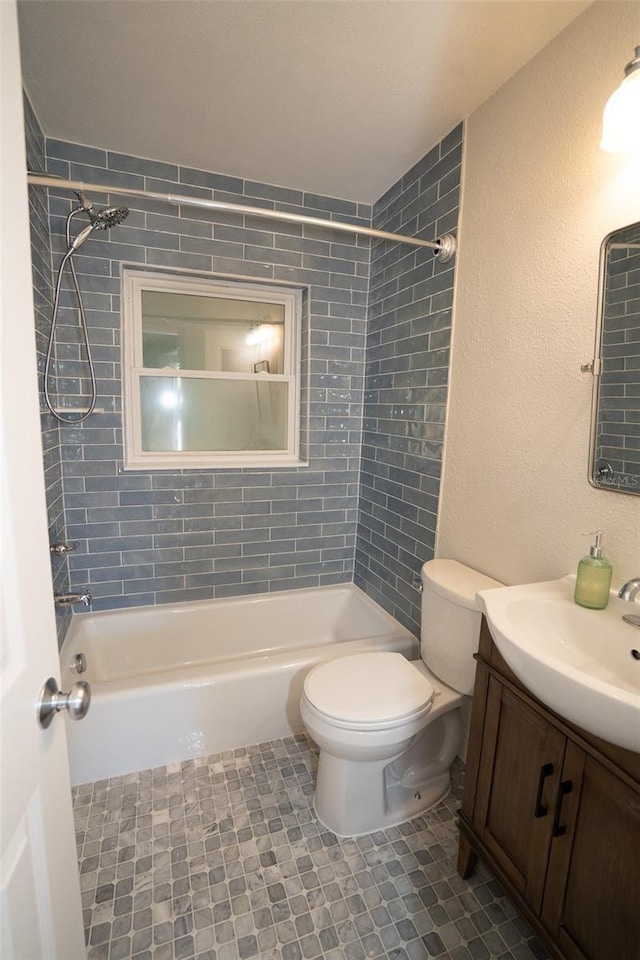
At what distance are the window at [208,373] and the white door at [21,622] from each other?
160 cm

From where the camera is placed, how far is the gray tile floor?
1.18 metres

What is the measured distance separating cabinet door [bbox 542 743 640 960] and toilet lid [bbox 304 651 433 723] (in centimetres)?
50

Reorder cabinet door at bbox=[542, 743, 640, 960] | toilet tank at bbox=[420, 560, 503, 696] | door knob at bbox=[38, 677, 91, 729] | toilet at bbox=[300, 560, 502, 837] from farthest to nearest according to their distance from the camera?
toilet tank at bbox=[420, 560, 503, 696] → toilet at bbox=[300, 560, 502, 837] → cabinet door at bbox=[542, 743, 640, 960] → door knob at bbox=[38, 677, 91, 729]

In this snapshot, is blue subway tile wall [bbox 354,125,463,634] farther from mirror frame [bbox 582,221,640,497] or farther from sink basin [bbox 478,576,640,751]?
sink basin [bbox 478,576,640,751]

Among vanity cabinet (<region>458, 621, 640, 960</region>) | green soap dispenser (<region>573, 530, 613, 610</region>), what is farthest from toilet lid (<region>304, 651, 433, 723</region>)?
green soap dispenser (<region>573, 530, 613, 610</region>)

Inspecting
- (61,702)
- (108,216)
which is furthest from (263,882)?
(108,216)

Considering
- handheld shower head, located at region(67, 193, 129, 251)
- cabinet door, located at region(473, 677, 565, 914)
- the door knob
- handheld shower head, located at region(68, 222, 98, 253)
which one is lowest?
cabinet door, located at region(473, 677, 565, 914)

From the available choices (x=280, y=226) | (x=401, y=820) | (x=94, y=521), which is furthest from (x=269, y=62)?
(x=401, y=820)

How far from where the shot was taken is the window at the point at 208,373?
88.0 inches

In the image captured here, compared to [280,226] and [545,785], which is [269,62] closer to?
[280,226]

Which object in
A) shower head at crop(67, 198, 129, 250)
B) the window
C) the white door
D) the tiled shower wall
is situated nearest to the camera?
the white door

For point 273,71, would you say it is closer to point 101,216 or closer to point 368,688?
point 101,216

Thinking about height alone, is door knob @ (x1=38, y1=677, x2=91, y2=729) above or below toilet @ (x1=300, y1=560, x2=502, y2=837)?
above

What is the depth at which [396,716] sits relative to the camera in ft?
4.54
